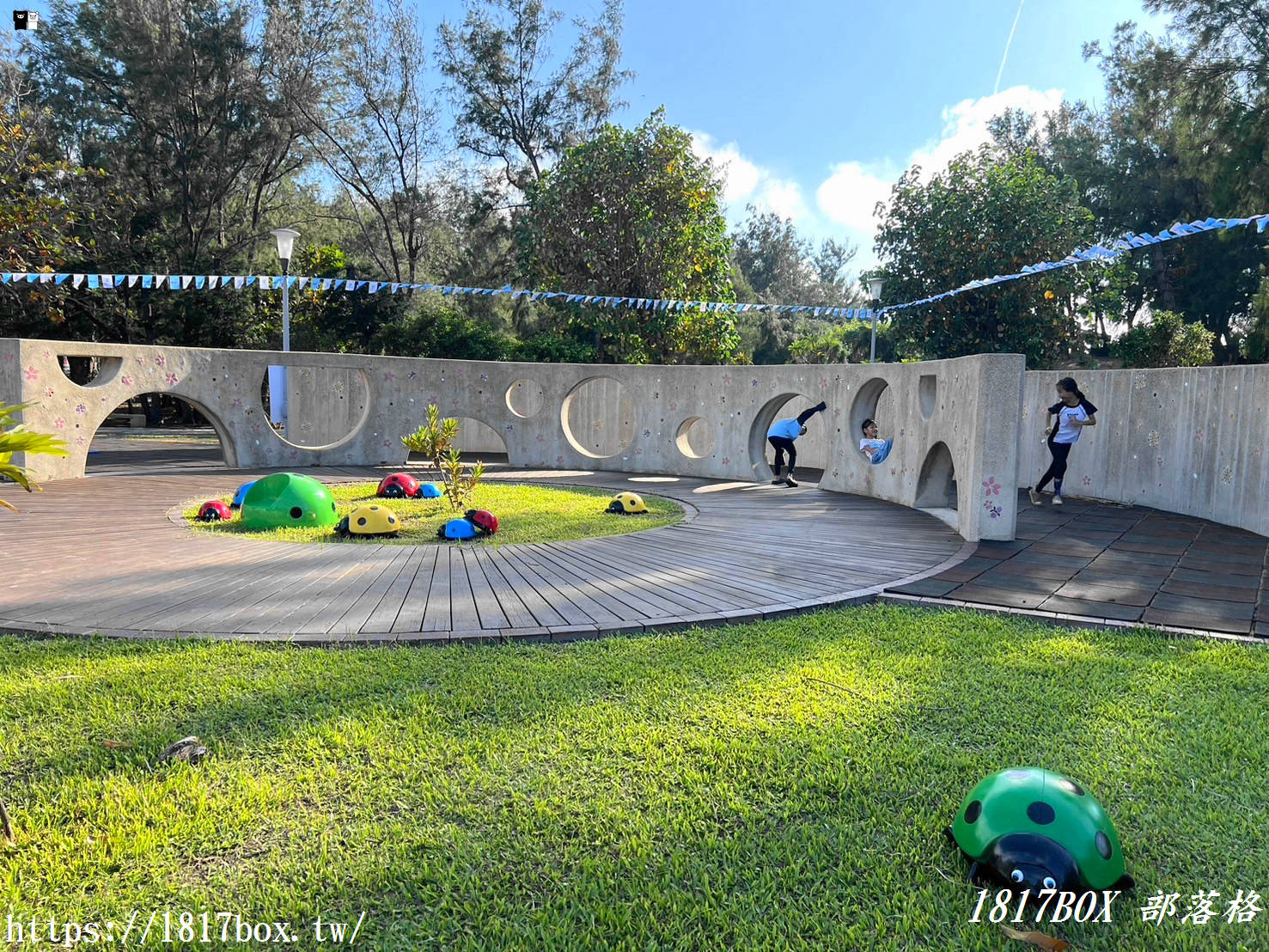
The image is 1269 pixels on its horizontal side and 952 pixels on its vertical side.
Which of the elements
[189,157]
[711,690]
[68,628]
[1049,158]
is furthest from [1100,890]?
[1049,158]

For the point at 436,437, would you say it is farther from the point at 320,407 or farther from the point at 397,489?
the point at 320,407

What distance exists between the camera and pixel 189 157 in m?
23.1

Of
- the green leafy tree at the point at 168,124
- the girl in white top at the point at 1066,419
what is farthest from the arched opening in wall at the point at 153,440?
the girl in white top at the point at 1066,419

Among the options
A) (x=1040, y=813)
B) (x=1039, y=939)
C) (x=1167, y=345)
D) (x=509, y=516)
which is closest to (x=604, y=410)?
(x=509, y=516)

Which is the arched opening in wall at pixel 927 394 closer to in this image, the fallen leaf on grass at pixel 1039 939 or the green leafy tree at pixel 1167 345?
the fallen leaf on grass at pixel 1039 939

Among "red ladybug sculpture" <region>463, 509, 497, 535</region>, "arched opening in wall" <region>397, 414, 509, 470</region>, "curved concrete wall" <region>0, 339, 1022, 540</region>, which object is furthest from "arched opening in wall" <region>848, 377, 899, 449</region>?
"arched opening in wall" <region>397, 414, 509, 470</region>

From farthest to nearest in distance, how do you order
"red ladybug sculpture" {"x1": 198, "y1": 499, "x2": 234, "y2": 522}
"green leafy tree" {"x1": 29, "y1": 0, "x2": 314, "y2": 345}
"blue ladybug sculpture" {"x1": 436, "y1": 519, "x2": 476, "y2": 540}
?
"green leafy tree" {"x1": 29, "y1": 0, "x2": 314, "y2": 345}, "red ladybug sculpture" {"x1": 198, "y1": 499, "x2": 234, "y2": 522}, "blue ladybug sculpture" {"x1": 436, "y1": 519, "x2": 476, "y2": 540}

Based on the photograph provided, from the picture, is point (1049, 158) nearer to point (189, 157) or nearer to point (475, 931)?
point (189, 157)

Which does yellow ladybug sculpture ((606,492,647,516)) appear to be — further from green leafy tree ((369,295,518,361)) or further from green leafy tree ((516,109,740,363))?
green leafy tree ((369,295,518,361))

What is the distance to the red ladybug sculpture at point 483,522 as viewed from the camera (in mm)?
8000

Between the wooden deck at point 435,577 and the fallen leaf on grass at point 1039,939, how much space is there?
9.56ft

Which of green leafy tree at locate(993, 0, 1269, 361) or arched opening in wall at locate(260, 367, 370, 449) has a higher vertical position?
green leafy tree at locate(993, 0, 1269, 361)

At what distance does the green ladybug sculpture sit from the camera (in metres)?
2.30

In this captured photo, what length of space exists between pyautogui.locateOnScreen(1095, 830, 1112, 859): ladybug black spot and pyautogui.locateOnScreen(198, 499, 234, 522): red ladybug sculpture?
28.9 ft
